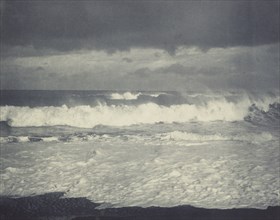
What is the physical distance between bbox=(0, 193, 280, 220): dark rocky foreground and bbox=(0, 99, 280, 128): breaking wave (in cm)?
1299

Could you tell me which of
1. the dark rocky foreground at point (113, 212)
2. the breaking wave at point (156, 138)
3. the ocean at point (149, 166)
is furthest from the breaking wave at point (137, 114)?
the dark rocky foreground at point (113, 212)

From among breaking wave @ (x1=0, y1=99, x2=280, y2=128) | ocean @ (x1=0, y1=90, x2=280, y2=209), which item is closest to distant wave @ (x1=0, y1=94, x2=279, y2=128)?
breaking wave @ (x1=0, y1=99, x2=280, y2=128)

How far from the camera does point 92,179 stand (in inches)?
362

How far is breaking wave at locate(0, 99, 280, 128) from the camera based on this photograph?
21984 millimetres

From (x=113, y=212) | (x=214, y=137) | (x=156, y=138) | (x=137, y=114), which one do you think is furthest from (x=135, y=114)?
(x=113, y=212)

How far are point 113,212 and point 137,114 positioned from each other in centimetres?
1682

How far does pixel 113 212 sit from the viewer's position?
711 centimetres

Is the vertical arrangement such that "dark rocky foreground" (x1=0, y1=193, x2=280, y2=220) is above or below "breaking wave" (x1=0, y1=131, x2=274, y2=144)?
below

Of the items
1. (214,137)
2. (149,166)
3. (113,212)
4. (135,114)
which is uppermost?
(135,114)

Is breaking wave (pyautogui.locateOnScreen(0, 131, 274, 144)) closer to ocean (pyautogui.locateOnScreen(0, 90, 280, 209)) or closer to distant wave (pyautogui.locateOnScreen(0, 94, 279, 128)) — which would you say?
ocean (pyautogui.locateOnScreen(0, 90, 280, 209))

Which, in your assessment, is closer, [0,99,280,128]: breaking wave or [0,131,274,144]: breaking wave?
[0,131,274,144]: breaking wave

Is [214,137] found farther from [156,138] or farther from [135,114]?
[135,114]

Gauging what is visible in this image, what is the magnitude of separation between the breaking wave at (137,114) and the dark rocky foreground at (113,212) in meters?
13.0

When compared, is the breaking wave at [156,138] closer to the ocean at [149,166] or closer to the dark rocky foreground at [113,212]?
the ocean at [149,166]
